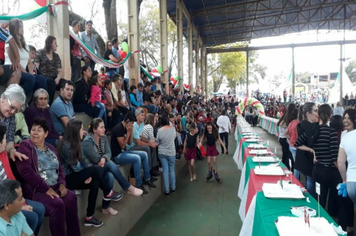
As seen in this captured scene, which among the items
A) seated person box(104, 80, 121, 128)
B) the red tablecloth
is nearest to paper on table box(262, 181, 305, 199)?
the red tablecloth

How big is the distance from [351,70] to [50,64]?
6307 centimetres

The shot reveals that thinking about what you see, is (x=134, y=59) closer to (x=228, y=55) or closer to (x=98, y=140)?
(x=98, y=140)

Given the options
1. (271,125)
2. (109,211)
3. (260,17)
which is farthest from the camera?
(260,17)

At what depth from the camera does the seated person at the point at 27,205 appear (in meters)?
2.13

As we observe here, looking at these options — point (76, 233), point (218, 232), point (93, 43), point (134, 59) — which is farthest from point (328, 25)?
point (76, 233)

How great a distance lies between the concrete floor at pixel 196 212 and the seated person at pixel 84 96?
1763mm

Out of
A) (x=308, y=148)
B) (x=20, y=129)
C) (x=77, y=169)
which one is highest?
(x=20, y=129)

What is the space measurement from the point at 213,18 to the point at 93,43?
14.0m

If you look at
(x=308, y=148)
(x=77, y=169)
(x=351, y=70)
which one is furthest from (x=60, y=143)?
(x=351, y=70)

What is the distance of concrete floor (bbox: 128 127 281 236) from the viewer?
3734 mm

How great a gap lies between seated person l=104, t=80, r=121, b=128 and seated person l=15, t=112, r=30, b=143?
2.15 m

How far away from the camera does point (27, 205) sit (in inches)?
86.8

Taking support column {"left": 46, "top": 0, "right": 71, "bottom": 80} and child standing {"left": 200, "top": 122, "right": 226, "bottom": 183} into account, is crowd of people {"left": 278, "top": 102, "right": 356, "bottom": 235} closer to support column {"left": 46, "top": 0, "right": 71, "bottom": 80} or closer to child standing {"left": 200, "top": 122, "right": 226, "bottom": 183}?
child standing {"left": 200, "top": 122, "right": 226, "bottom": 183}

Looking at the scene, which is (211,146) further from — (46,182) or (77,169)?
(46,182)
